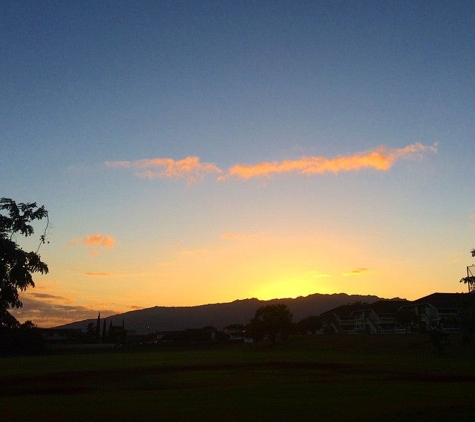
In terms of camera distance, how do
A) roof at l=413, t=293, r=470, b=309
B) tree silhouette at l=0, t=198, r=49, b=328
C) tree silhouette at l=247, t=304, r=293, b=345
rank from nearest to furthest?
tree silhouette at l=0, t=198, r=49, b=328, tree silhouette at l=247, t=304, r=293, b=345, roof at l=413, t=293, r=470, b=309

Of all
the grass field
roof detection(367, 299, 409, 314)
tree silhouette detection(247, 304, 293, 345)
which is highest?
roof detection(367, 299, 409, 314)

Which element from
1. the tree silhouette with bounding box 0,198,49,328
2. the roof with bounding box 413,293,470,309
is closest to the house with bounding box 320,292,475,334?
the roof with bounding box 413,293,470,309

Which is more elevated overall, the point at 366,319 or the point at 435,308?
the point at 435,308

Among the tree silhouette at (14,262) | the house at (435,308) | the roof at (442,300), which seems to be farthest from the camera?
the roof at (442,300)

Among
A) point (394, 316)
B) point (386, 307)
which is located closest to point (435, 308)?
point (394, 316)

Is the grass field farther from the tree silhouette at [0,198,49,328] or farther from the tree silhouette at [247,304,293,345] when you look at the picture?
the tree silhouette at [247,304,293,345]

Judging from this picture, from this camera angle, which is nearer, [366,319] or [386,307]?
[386,307]

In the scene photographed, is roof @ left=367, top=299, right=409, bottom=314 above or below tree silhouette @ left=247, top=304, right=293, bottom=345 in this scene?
above

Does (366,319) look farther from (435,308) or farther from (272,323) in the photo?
(272,323)

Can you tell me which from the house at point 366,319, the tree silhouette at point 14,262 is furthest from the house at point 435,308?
the tree silhouette at point 14,262

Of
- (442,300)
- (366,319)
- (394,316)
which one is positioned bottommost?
(366,319)

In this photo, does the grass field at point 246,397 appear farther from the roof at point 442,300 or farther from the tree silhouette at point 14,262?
the roof at point 442,300

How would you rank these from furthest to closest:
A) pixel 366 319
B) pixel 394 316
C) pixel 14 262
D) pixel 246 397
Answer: pixel 366 319
pixel 394 316
pixel 14 262
pixel 246 397

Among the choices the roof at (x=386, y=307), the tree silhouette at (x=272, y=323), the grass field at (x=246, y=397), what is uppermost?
the roof at (x=386, y=307)
